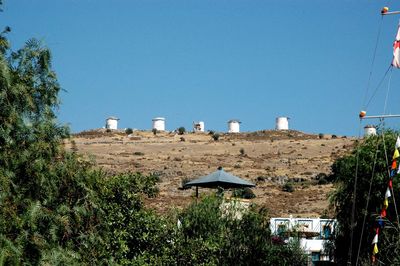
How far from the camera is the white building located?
23284 mm

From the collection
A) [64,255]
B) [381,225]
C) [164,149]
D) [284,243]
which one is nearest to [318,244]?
[284,243]

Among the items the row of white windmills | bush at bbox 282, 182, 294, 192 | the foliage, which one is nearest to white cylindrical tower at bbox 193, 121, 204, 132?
the row of white windmills

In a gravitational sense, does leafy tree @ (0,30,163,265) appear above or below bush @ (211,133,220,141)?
below

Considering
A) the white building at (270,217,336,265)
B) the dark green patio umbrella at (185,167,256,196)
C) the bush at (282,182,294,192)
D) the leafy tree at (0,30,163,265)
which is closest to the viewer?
the leafy tree at (0,30,163,265)

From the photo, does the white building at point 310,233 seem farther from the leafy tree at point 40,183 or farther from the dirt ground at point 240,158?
the dirt ground at point 240,158

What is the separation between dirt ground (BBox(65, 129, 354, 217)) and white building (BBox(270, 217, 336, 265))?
13071 millimetres

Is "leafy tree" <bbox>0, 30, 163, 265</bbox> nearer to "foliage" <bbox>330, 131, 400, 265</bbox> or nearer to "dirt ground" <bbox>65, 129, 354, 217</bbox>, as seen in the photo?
"foliage" <bbox>330, 131, 400, 265</bbox>

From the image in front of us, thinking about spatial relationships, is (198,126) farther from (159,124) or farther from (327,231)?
(327,231)

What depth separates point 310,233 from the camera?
27125 millimetres

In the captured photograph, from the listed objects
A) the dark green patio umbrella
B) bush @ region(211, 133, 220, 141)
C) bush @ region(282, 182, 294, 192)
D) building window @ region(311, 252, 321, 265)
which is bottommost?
building window @ region(311, 252, 321, 265)

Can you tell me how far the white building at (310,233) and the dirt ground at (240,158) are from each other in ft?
42.9

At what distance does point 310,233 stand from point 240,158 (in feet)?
145

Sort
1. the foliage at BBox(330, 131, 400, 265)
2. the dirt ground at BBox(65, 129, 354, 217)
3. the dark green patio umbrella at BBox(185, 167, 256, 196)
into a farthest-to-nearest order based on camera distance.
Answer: the dirt ground at BBox(65, 129, 354, 217) < the dark green patio umbrella at BBox(185, 167, 256, 196) < the foliage at BBox(330, 131, 400, 265)

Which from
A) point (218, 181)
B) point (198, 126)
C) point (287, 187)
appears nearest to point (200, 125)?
point (198, 126)
